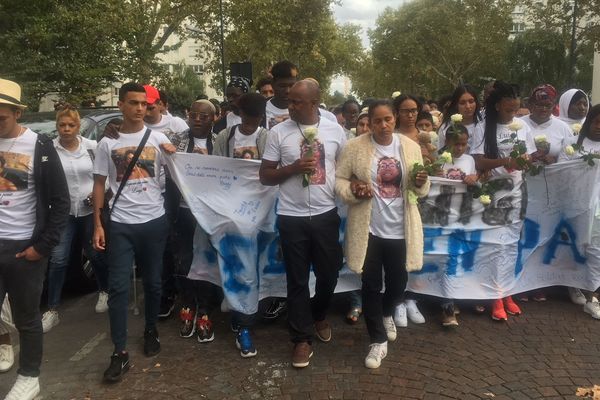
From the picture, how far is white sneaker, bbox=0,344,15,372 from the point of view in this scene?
3895mm

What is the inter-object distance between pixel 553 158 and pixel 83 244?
4.47 meters

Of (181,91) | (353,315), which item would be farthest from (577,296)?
(181,91)

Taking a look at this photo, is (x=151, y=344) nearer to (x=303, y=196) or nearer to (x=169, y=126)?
(x=303, y=196)

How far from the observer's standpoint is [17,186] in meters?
3.29

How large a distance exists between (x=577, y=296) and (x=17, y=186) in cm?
482

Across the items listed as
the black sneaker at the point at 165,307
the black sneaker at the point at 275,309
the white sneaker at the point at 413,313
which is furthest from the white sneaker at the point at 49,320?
the white sneaker at the point at 413,313

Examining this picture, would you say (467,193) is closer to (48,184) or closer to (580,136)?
(580,136)

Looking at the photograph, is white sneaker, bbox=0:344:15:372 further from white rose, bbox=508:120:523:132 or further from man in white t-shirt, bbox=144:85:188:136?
white rose, bbox=508:120:523:132

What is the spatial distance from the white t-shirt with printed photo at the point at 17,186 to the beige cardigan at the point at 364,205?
2.03 meters

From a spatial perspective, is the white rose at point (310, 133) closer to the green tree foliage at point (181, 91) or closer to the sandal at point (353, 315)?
the sandal at point (353, 315)

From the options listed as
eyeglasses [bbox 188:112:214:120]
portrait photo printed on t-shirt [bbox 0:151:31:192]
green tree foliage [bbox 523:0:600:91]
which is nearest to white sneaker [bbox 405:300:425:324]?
eyeglasses [bbox 188:112:214:120]

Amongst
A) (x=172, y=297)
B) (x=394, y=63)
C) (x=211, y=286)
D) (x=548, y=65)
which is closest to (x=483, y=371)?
(x=211, y=286)

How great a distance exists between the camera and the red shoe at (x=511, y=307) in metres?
4.74

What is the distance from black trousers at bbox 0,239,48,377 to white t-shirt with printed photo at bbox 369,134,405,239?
7.46 ft
